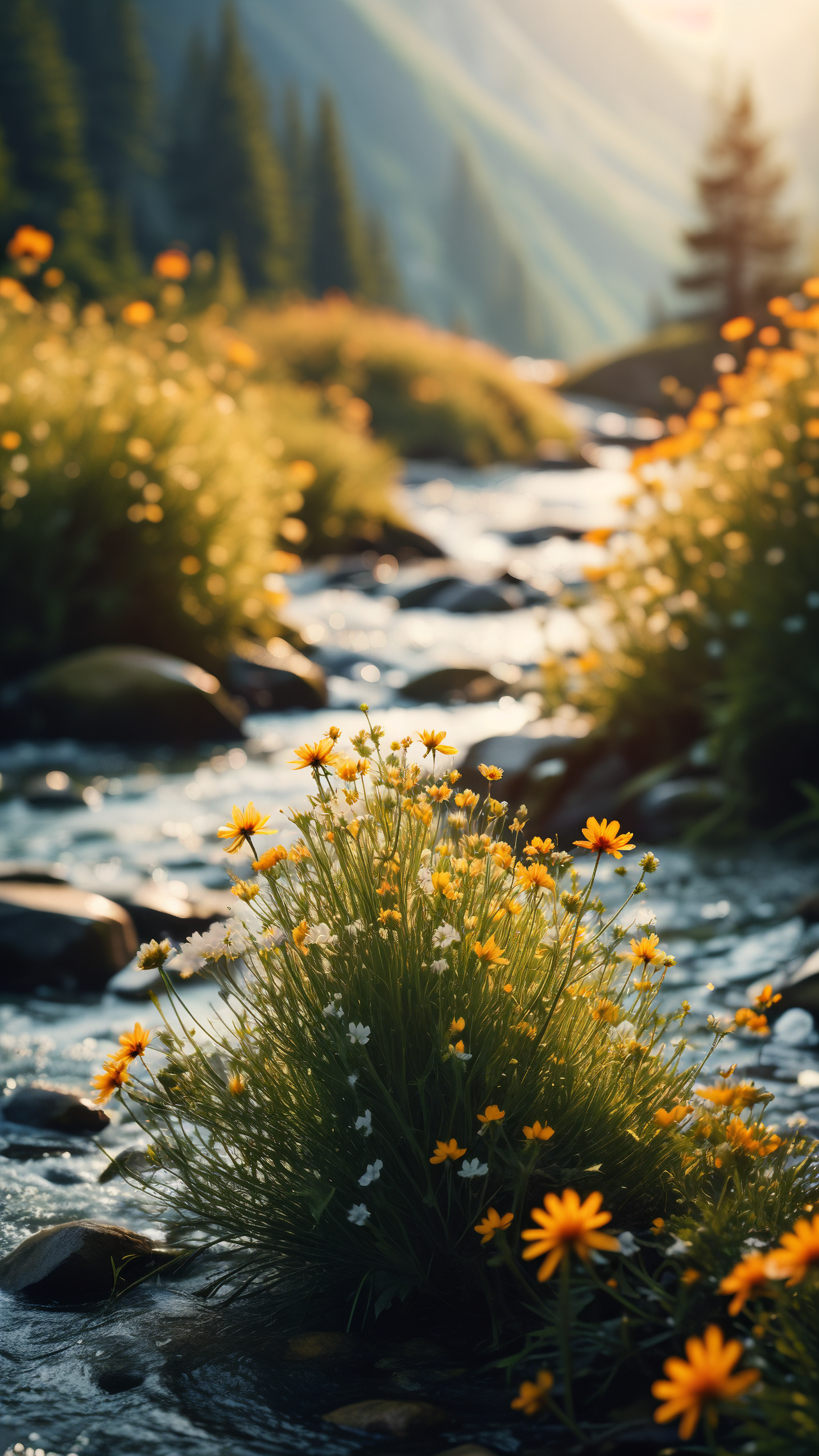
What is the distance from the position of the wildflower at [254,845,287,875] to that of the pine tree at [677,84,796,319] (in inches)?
1809

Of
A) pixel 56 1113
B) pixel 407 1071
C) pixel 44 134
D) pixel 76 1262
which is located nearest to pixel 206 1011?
pixel 56 1113

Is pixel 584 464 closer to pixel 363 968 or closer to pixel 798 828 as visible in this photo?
pixel 798 828

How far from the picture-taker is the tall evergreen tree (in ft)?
393

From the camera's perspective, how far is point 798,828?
5.45m

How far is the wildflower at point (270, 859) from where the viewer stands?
7.40 ft

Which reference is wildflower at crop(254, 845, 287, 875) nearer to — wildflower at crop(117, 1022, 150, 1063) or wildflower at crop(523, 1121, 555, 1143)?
wildflower at crop(117, 1022, 150, 1063)

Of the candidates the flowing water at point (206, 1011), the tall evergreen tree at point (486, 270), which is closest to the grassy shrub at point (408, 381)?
the flowing water at point (206, 1011)

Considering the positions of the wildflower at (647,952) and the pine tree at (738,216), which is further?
the pine tree at (738,216)

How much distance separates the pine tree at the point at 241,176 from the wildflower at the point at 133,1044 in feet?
150

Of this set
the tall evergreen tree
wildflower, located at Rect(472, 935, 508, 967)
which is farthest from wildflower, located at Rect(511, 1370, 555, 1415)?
the tall evergreen tree

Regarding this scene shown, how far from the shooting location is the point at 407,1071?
2270mm

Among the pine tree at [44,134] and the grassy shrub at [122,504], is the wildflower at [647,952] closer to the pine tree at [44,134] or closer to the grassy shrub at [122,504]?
the grassy shrub at [122,504]

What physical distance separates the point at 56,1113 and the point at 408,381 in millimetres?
21105

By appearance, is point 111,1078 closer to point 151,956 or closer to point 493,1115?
point 151,956
